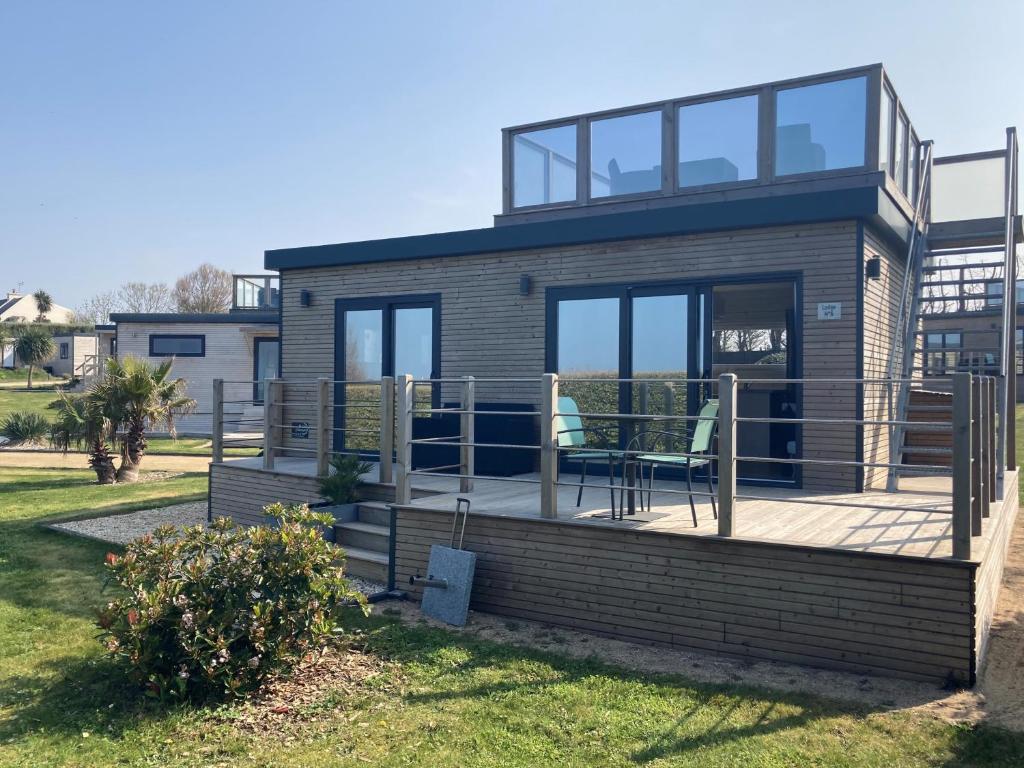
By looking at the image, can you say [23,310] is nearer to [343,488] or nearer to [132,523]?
[132,523]

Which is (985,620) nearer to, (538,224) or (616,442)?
(616,442)

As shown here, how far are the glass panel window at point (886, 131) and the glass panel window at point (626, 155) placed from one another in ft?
7.93

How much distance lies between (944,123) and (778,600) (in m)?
8.54

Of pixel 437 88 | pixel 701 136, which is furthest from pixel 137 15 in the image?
pixel 701 136

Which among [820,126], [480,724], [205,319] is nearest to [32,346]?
[205,319]

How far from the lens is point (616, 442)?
8.41 m

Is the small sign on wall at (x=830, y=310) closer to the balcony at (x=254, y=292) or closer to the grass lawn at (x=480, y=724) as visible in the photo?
the grass lawn at (x=480, y=724)

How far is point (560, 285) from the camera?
29.4 feet

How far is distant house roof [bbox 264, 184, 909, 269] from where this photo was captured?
7266 millimetres

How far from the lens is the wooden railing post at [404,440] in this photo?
659cm

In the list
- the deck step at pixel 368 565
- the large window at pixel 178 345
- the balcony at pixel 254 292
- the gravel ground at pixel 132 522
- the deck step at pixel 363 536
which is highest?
the balcony at pixel 254 292

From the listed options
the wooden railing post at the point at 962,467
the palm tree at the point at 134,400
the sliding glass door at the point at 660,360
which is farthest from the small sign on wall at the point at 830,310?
the palm tree at the point at 134,400

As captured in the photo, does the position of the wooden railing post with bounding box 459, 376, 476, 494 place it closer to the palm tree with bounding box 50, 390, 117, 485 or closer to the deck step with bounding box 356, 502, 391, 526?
the deck step with bounding box 356, 502, 391, 526

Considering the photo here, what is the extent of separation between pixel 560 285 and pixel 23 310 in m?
75.5
